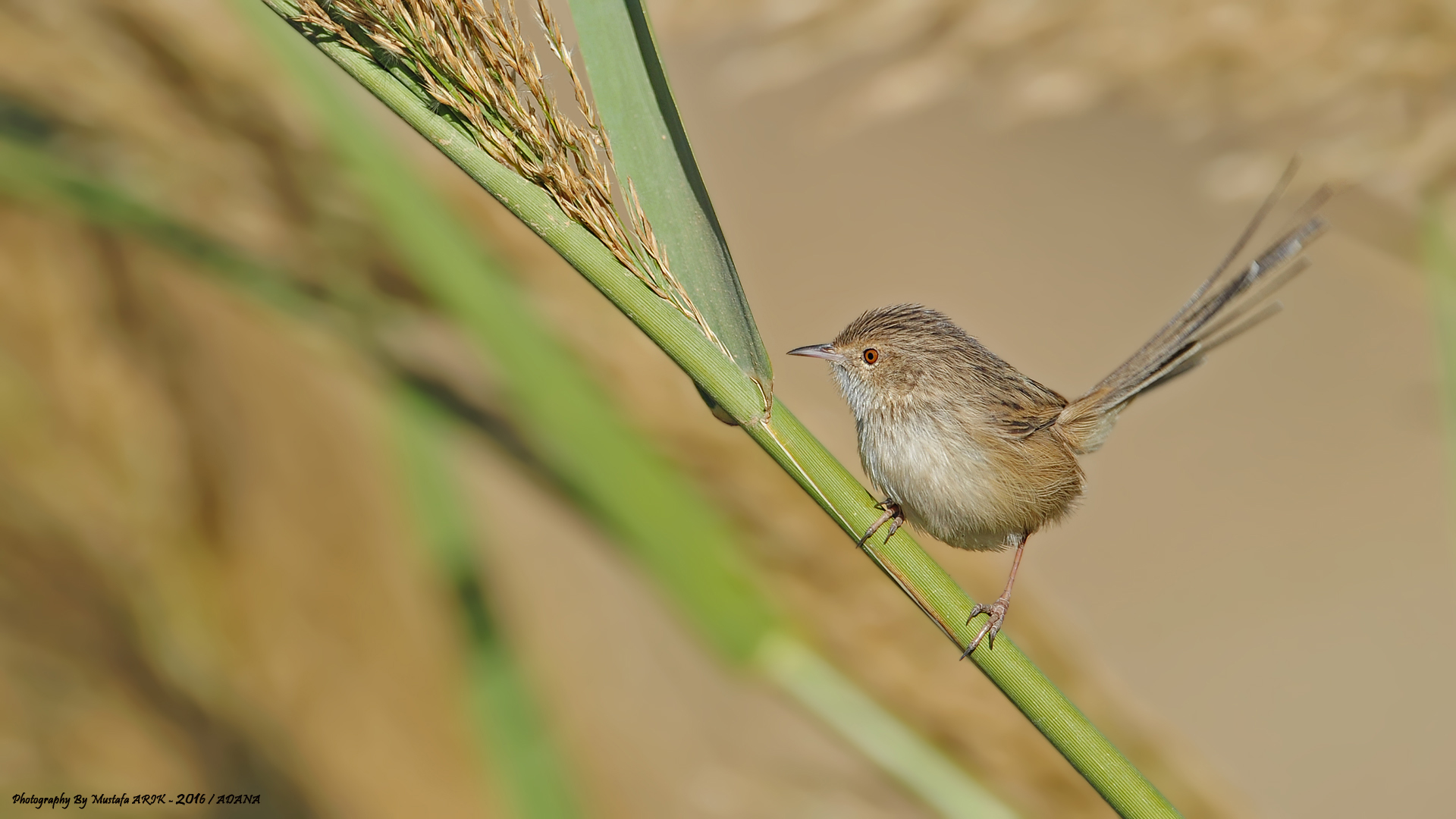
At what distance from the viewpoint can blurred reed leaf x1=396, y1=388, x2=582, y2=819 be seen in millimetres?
1612

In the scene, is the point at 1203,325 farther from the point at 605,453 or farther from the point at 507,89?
the point at 507,89

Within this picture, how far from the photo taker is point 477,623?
180 centimetres

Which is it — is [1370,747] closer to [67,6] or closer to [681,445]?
[681,445]

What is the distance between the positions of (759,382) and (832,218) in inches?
263

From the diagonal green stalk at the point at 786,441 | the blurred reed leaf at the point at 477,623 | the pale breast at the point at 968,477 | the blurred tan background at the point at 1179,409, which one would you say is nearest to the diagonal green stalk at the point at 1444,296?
the pale breast at the point at 968,477

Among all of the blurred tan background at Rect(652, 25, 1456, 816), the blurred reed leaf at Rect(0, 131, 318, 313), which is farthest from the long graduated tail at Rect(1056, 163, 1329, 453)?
the blurred tan background at Rect(652, 25, 1456, 816)

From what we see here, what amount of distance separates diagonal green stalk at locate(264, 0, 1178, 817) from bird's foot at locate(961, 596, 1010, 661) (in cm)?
1

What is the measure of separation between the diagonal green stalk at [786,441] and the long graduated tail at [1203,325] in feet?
2.11

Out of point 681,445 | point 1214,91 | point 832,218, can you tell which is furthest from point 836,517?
point 832,218

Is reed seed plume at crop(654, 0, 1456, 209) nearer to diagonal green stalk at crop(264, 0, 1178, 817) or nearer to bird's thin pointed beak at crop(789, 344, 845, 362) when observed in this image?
bird's thin pointed beak at crop(789, 344, 845, 362)

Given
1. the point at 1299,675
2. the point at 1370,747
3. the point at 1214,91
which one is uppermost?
the point at 1214,91

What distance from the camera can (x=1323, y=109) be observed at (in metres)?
1.76

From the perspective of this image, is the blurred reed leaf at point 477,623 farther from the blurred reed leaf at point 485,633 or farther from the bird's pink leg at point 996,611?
the bird's pink leg at point 996,611

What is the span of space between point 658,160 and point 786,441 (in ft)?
1.36
